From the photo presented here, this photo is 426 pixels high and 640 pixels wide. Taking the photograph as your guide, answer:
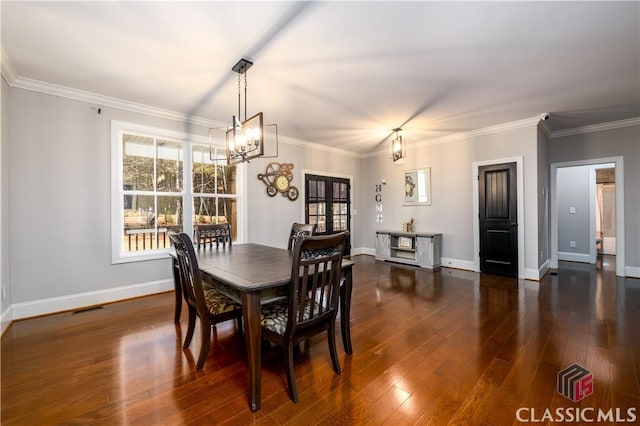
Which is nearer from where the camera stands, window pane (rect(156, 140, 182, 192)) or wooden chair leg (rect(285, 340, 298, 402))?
wooden chair leg (rect(285, 340, 298, 402))

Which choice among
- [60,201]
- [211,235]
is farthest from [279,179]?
[60,201]

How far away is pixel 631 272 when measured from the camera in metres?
4.52

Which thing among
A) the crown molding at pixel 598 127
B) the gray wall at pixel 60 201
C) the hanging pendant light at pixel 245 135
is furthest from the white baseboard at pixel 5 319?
the crown molding at pixel 598 127

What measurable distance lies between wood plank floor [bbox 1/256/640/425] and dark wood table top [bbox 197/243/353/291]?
0.74 meters

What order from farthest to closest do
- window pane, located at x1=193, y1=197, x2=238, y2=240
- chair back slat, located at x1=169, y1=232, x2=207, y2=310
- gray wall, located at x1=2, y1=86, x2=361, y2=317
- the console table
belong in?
the console table
window pane, located at x1=193, y1=197, x2=238, y2=240
gray wall, located at x1=2, y1=86, x2=361, y2=317
chair back slat, located at x1=169, y1=232, x2=207, y2=310

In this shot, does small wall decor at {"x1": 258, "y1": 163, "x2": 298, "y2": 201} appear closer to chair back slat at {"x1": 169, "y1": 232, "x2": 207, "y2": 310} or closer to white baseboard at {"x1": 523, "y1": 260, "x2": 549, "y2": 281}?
chair back slat at {"x1": 169, "y1": 232, "x2": 207, "y2": 310}

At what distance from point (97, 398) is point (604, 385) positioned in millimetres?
3276

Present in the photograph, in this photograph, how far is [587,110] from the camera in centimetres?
404

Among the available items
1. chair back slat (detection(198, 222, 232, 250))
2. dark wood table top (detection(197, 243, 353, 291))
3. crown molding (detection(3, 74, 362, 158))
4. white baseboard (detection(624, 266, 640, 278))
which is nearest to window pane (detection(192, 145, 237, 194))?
crown molding (detection(3, 74, 362, 158))

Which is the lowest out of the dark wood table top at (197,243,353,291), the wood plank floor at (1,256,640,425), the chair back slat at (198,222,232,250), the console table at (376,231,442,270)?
the wood plank floor at (1,256,640,425)

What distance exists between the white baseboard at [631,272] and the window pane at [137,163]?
7.60 m

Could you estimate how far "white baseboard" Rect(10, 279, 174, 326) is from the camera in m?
3.02

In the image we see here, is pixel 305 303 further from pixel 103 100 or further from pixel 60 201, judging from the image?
pixel 103 100

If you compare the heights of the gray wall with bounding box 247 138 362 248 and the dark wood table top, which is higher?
the gray wall with bounding box 247 138 362 248
